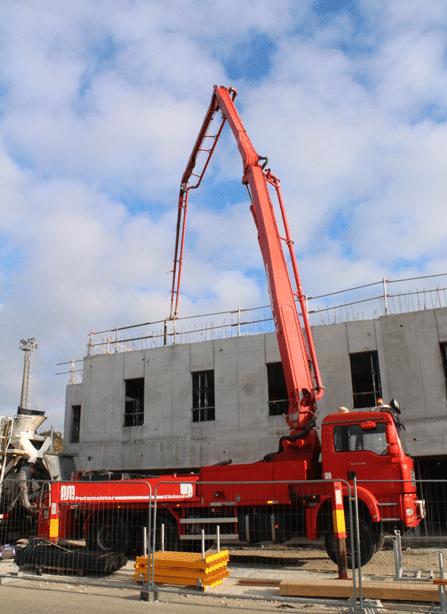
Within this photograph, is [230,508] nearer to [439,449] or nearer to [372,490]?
[372,490]

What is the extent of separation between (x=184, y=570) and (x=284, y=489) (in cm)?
336

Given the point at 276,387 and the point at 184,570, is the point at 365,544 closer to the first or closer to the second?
the point at 184,570

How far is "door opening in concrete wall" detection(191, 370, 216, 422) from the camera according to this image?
64.6 feet

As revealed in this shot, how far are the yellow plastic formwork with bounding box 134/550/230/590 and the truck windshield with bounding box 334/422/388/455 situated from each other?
12.0ft

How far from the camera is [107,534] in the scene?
1251 cm

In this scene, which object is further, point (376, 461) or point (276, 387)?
point (276, 387)

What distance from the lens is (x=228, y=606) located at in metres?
7.60

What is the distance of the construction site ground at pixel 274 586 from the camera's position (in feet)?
25.6

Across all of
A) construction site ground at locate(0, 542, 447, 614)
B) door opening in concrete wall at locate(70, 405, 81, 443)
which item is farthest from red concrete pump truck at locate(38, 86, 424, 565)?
door opening in concrete wall at locate(70, 405, 81, 443)

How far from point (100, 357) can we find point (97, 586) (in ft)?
44.1

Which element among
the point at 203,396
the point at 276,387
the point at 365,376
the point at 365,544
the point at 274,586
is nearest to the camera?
the point at 274,586

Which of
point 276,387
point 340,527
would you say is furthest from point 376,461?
point 276,387

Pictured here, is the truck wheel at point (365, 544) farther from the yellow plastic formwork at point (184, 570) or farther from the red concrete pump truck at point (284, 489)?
the yellow plastic formwork at point (184, 570)

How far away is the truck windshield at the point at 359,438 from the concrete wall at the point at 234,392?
571 centimetres
